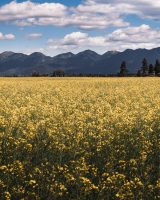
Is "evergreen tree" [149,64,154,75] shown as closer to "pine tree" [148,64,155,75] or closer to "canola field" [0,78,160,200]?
"pine tree" [148,64,155,75]

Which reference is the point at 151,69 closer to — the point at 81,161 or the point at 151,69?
the point at 151,69

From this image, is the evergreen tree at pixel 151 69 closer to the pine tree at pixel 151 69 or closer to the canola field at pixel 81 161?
the pine tree at pixel 151 69

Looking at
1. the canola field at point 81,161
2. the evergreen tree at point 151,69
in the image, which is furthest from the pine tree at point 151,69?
the canola field at point 81,161

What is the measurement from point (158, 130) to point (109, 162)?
4380 millimetres

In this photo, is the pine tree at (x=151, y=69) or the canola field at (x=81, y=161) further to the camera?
the pine tree at (x=151, y=69)

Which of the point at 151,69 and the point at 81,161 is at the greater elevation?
the point at 151,69

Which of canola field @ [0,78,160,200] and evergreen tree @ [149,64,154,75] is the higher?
evergreen tree @ [149,64,154,75]

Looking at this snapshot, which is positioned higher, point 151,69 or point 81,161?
point 151,69

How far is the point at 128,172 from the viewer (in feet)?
34.2

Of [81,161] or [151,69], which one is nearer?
[81,161]

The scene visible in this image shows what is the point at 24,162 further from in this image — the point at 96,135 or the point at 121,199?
the point at 96,135

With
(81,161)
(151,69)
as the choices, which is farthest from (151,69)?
(81,161)

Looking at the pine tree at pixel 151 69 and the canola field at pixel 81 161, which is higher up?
the pine tree at pixel 151 69

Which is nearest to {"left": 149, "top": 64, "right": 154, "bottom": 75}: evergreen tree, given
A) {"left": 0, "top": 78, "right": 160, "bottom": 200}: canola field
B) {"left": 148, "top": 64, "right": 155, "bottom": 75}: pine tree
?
{"left": 148, "top": 64, "right": 155, "bottom": 75}: pine tree
